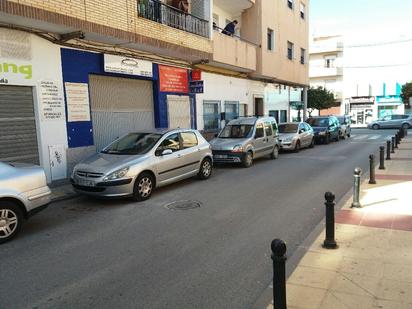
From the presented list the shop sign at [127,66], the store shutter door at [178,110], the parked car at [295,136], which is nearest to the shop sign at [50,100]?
the shop sign at [127,66]

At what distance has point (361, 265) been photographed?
432 cm

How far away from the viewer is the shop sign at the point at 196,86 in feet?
49.4

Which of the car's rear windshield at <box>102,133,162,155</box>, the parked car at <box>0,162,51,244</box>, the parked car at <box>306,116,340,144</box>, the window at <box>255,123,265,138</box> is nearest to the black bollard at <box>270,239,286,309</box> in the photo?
the parked car at <box>0,162,51,244</box>

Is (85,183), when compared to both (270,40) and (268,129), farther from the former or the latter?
(270,40)

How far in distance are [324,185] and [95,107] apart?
7136mm

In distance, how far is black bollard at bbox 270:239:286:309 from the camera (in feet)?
9.52

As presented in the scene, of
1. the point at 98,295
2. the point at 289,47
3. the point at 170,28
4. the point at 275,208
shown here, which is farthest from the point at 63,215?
the point at 289,47

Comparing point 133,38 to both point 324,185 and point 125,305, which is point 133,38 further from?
point 125,305

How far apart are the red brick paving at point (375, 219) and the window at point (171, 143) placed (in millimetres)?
4224

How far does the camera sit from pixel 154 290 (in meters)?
3.94

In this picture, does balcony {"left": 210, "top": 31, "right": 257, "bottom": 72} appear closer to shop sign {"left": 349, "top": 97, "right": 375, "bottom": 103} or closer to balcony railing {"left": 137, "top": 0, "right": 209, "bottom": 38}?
balcony railing {"left": 137, "top": 0, "right": 209, "bottom": 38}

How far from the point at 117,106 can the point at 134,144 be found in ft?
12.7

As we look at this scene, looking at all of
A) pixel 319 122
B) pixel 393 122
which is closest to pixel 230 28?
pixel 319 122

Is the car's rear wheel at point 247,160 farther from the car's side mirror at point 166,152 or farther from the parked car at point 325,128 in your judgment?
the parked car at point 325,128
